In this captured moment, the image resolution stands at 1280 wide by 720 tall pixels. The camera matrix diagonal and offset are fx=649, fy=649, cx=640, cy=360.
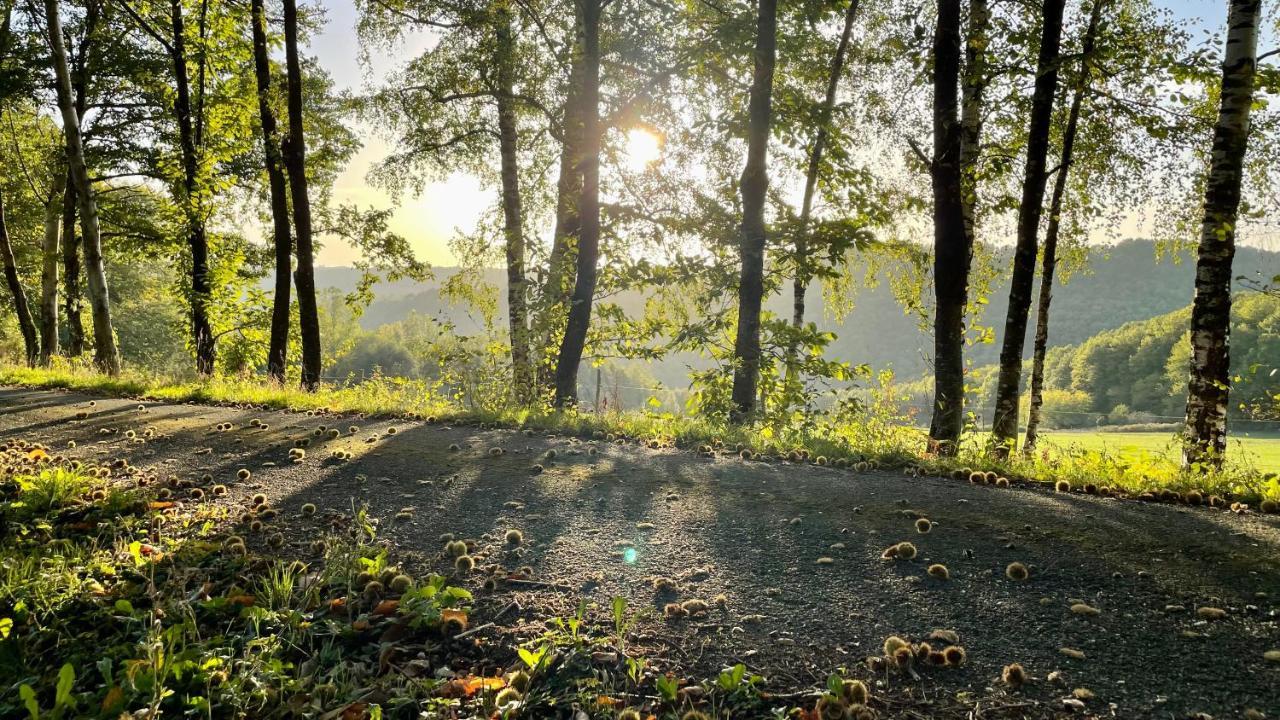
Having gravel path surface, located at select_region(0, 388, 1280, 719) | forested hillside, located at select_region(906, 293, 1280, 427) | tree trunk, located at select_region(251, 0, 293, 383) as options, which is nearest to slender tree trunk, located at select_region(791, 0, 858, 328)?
gravel path surface, located at select_region(0, 388, 1280, 719)

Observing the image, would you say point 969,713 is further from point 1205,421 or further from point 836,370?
point 836,370

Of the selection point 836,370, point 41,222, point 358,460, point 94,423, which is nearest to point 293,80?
point 94,423

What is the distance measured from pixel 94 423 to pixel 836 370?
8321 mm

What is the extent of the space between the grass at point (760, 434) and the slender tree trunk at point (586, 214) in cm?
177

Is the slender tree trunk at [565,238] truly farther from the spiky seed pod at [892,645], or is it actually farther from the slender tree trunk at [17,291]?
the slender tree trunk at [17,291]

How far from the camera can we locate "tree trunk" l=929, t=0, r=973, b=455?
771 cm

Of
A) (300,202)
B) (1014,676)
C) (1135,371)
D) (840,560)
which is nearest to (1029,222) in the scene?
(840,560)

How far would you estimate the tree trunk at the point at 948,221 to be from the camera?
7.71 meters

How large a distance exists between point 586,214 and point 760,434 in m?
4.67

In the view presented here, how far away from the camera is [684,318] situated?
11.6m

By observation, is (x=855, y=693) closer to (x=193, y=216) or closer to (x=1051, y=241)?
(x=1051, y=241)

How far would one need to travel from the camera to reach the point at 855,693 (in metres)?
1.91

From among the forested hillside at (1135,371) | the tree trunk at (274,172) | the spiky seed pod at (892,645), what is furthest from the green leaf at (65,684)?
the forested hillside at (1135,371)

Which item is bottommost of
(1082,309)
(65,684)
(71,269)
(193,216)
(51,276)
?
(65,684)
